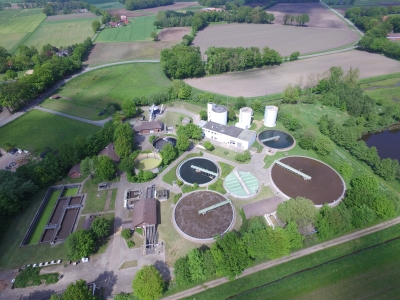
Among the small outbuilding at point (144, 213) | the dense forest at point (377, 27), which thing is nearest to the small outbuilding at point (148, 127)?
the small outbuilding at point (144, 213)

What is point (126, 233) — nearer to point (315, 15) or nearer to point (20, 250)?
point (20, 250)

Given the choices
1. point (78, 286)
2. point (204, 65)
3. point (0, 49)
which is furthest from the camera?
point (0, 49)

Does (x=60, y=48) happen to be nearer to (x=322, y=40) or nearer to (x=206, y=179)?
(x=206, y=179)

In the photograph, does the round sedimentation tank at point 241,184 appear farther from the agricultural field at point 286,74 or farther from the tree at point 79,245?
the agricultural field at point 286,74

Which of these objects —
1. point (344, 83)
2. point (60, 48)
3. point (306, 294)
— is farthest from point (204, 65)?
point (306, 294)

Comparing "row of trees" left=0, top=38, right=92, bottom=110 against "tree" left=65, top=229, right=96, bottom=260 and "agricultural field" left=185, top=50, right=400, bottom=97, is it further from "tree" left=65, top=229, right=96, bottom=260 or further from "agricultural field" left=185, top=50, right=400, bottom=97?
"tree" left=65, top=229, right=96, bottom=260

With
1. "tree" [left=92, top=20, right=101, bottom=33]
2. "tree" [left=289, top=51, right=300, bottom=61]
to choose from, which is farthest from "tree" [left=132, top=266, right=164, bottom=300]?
"tree" [left=92, top=20, right=101, bottom=33]
